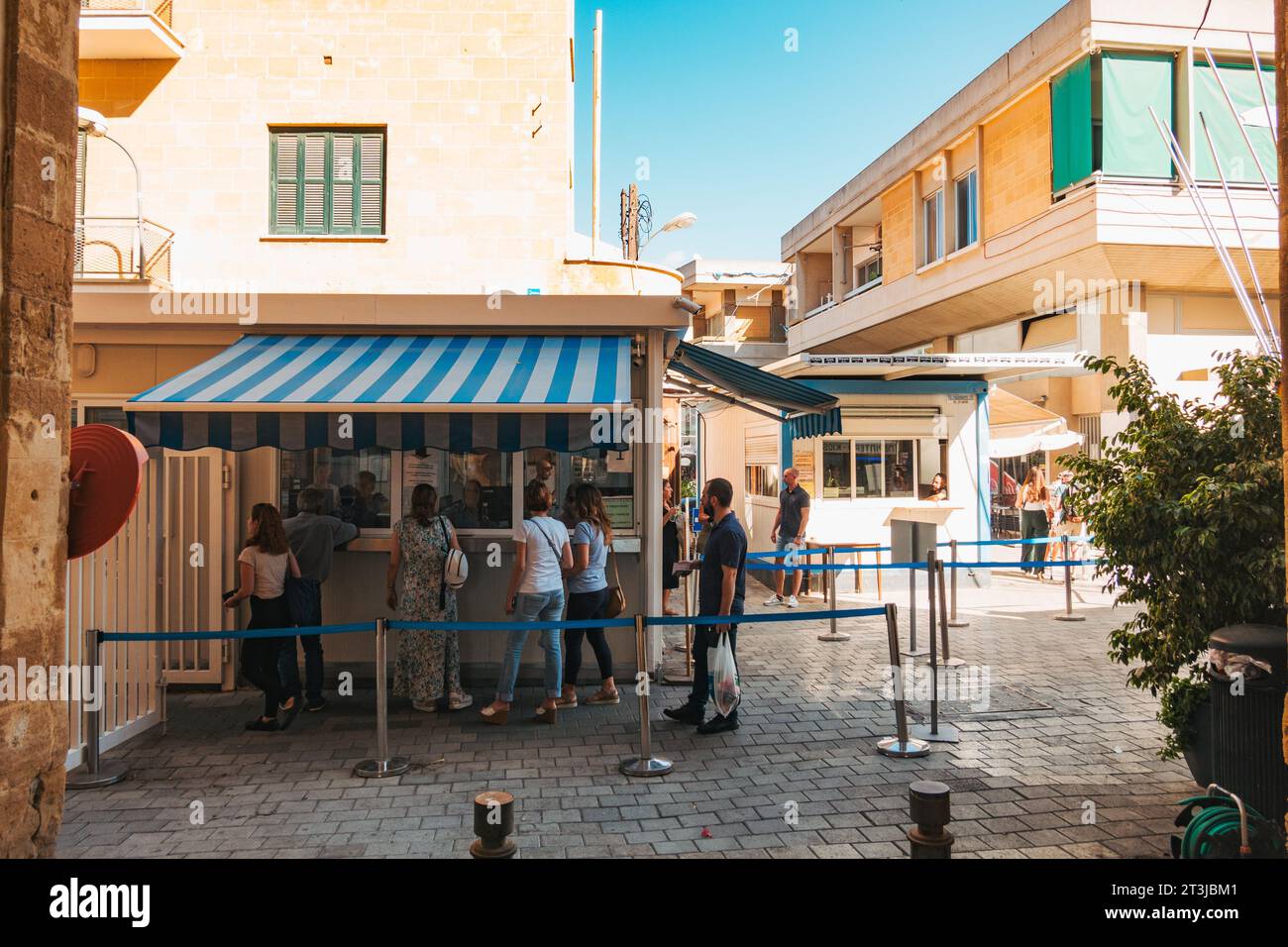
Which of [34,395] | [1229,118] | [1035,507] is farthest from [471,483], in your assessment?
[1229,118]

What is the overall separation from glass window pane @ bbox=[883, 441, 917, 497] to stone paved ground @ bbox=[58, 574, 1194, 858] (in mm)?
6913

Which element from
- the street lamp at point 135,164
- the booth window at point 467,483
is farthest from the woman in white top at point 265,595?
the street lamp at point 135,164

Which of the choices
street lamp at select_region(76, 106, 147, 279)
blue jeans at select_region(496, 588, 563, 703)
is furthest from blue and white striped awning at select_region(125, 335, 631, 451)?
street lamp at select_region(76, 106, 147, 279)

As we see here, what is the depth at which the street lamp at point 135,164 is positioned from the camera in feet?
31.0

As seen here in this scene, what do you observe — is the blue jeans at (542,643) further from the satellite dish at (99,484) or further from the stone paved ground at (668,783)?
the satellite dish at (99,484)

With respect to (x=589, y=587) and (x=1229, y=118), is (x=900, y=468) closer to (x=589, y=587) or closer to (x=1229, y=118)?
(x=1229, y=118)

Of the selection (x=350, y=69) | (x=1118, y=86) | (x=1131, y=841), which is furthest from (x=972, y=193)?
(x=1131, y=841)

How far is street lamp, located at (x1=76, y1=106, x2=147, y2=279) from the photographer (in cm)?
946

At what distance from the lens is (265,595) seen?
7238 mm

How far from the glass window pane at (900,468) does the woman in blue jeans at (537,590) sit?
9.45m

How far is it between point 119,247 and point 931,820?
1106 cm
